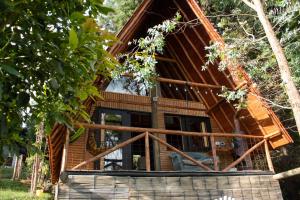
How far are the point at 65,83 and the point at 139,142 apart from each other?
8380 mm

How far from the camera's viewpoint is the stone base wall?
577 centimetres

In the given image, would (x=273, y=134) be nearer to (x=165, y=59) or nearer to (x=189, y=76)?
(x=189, y=76)

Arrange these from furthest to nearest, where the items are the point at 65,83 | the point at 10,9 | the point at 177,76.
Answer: the point at 177,76 < the point at 65,83 < the point at 10,9

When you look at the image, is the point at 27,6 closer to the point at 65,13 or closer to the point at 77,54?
the point at 65,13

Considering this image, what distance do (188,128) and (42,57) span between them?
9.59m

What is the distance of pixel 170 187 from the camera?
6.35 meters

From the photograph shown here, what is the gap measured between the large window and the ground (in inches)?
304

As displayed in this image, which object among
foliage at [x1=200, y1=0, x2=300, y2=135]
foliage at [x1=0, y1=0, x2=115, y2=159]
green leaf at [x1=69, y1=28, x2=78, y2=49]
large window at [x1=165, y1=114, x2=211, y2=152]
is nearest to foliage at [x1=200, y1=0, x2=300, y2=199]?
foliage at [x1=200, y1=0, x2=300, y2=135]

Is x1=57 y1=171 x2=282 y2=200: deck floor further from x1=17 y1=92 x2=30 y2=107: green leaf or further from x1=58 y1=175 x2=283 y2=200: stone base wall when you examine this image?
x1=17 y1=92 x2=30 y2=107: green leaf

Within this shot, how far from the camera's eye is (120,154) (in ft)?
31.9

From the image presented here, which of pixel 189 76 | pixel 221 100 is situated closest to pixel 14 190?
pixel 189 76

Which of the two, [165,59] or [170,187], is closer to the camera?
[170,187]

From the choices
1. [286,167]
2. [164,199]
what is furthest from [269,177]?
[286,167]

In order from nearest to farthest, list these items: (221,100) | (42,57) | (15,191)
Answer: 1. (42,57)
2. (221,100)
3. (15,191)
